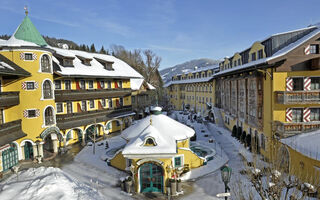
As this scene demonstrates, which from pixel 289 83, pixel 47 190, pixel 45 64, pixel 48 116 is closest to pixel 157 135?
pixel 47 190

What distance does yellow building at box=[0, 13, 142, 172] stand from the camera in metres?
20.7

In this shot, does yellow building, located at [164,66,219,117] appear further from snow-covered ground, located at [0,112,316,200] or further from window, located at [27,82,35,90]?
window, located at [27,82,35,90]

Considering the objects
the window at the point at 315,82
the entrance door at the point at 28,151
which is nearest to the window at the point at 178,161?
the window at the point at 315,82

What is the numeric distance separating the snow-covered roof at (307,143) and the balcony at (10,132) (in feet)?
78.2

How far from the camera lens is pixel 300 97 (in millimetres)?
18250

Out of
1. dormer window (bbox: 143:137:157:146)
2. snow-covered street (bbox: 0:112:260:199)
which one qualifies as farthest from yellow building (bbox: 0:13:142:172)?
dormer window (bbox: 143:137:157:146)

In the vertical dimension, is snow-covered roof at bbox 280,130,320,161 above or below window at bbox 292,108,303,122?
below

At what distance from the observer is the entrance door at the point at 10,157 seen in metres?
19.5

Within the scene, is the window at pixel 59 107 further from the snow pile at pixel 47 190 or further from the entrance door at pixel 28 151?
the snow pile at pixel 47 190

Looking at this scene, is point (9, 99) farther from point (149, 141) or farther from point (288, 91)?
point (288, 91)

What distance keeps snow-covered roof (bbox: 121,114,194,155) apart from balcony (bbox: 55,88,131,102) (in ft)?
37.2

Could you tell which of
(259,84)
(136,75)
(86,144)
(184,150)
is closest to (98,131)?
(86,144)

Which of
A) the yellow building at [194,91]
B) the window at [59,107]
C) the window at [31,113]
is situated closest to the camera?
the window at [31,113]

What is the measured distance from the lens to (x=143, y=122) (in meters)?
20.6
